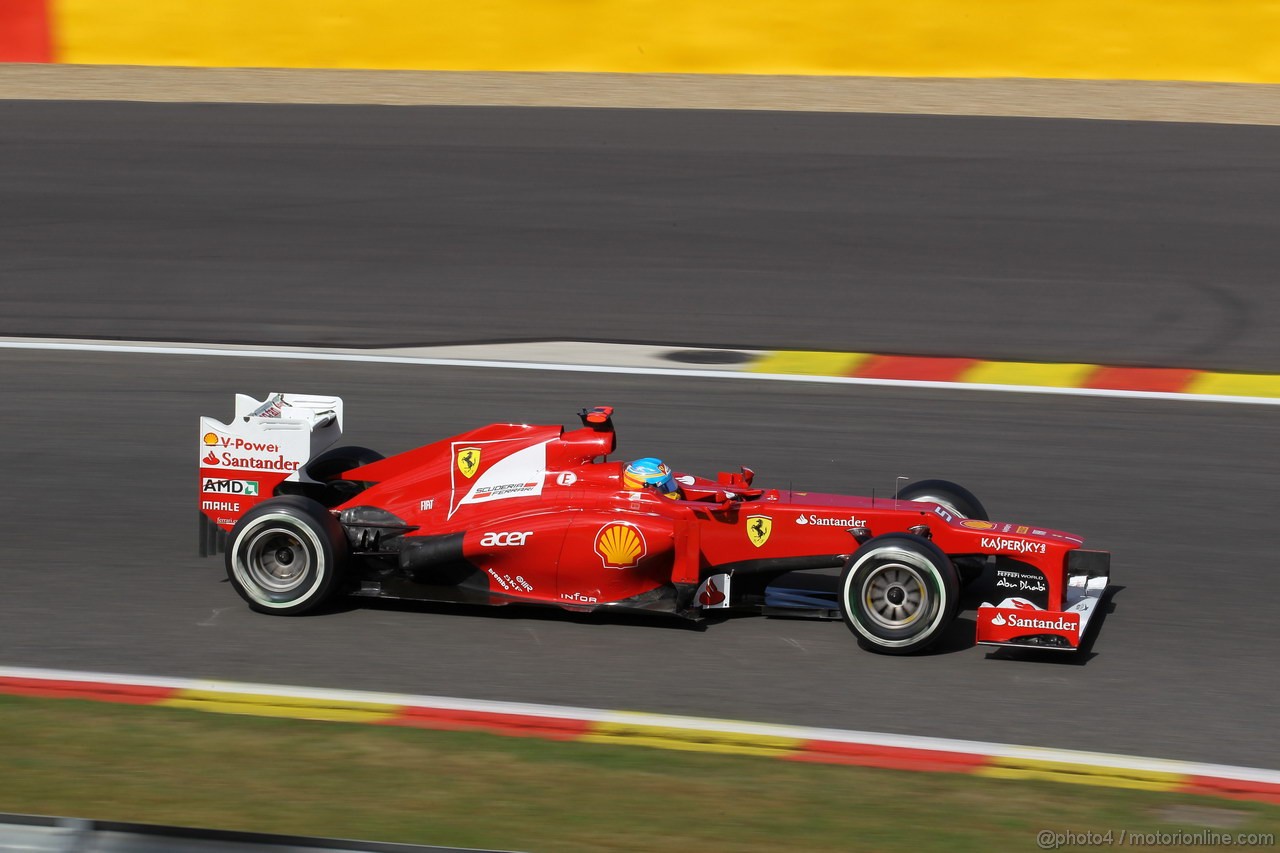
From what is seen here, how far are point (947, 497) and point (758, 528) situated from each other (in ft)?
4.10

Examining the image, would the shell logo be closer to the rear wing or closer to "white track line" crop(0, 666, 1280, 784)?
"white track line" crop(0, 666, 1280, 784)

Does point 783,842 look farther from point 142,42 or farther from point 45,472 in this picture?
point 142,42

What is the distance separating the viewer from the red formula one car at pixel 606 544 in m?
7.66

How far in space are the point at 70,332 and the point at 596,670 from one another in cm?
750

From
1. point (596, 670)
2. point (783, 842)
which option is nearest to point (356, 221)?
point (596, 670)

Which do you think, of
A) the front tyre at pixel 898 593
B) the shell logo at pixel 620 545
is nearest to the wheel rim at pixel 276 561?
the shell logo at pixel 620 545

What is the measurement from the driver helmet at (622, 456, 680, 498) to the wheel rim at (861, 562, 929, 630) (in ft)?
3.53

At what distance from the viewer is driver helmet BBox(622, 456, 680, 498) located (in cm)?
805

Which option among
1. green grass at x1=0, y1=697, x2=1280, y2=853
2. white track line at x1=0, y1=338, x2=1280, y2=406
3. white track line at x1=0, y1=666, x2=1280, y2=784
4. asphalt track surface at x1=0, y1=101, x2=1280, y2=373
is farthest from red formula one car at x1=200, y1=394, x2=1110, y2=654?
asphalt track surface at x1=0, y1=101, x2=1280, y2=373

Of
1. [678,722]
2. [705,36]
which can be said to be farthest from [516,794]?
[705,36]

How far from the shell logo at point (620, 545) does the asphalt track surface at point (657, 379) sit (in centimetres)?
41

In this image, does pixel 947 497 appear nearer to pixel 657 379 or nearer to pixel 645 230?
pixel 657 379

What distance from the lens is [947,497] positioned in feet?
28.2

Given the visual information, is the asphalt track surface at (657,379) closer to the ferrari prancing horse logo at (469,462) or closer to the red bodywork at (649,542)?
the red bodywork at (649,542)
